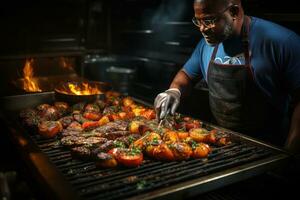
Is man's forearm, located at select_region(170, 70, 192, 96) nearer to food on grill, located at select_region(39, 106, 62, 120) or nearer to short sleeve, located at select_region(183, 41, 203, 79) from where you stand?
short sleeve, located at select_region(183, 41, 203, 79)

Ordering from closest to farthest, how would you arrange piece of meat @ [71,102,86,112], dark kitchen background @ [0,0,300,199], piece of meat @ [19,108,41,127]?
piece of meat @ [19,108,41,127]
piece of meat @ [71,102,86,112]
dark kitchen background @ [0,0,300,199]

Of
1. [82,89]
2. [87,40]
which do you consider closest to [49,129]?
[82,89]

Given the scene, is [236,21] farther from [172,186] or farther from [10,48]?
[10,48]

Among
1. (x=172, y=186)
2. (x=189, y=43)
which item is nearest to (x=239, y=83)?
(x=172, y=186)

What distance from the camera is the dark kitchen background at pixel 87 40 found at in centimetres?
597

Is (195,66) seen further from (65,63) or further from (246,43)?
(65,63)

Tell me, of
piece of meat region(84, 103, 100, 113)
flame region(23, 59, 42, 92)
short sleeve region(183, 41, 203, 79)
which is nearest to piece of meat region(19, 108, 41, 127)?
piece of meat region(84, 103, 100, 113)

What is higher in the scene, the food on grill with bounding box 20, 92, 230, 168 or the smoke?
the smoke

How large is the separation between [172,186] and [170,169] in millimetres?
449

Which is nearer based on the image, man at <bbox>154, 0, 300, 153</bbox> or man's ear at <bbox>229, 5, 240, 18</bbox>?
man at <bbox>154, 0, 300, 153</bbox>

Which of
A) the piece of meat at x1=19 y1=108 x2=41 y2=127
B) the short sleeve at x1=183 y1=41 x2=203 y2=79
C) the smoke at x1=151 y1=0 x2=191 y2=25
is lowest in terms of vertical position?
the piece of meat at x1=19 y1=108 x2=41 y2=127

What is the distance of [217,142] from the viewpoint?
11.2 feet

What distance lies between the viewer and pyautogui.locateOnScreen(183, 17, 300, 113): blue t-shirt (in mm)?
3604

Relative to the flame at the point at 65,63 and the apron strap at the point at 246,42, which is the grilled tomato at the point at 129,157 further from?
the flame at the point at 65,63
